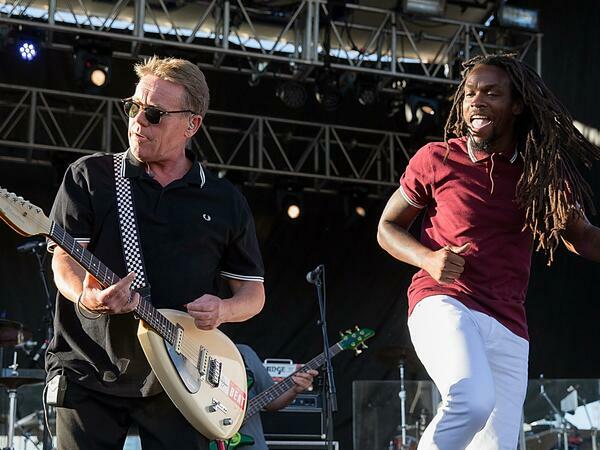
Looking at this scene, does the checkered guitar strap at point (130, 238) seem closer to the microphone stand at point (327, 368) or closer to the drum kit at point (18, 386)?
the microphone stand at point (327, 368)

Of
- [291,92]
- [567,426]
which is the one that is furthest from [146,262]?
[291,92]

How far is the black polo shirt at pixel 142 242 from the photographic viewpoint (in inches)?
121

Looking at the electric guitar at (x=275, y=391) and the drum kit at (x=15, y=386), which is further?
the drum kit at (x=15, y=386)

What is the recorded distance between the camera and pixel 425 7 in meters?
11.0

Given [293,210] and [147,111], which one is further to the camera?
[293,210]

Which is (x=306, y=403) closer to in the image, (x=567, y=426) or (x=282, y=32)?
(x=567, y=426)

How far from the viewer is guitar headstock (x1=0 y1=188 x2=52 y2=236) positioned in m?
2.86

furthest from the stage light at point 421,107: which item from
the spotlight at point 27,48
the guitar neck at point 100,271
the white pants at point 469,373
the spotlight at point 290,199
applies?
the guitar neck at point 100,271

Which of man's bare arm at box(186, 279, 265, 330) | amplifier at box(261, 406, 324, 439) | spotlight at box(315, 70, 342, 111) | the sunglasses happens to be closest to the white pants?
man's bare arm at box(186, 279, 265, 330)

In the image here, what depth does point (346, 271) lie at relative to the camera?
13000 millimetres

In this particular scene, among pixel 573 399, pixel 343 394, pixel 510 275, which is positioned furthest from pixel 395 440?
pixel 510 275

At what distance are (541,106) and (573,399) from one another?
5219 millimetres

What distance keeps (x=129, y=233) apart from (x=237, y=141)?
933 centimetres

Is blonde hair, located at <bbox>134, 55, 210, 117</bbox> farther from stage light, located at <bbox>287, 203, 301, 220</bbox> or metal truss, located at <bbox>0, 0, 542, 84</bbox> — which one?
stage light, located at <bbox>287, 203, 301, 220</bbox>
